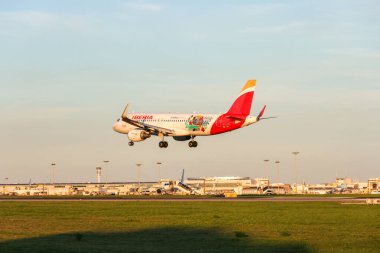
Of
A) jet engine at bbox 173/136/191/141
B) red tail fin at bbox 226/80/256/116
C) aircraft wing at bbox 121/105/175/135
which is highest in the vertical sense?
red tail fin at bbox 226/80/256/116

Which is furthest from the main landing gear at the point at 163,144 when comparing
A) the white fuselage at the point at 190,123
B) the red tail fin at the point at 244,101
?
the red tail fin at the point at 244,101

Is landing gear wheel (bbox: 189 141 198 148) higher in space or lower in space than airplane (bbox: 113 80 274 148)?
lower

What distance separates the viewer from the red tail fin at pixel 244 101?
109125mm

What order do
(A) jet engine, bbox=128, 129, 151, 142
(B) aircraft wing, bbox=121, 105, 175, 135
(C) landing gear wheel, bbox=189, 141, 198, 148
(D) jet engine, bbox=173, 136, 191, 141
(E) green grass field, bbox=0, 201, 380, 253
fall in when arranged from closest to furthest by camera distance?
(E) green grass field, bbox=0, 201, 380, 253 < (C) landing gear wheel, bbox=189, 141, 198, 148 < (A) jet engine, bbox=128, 129, 151, 142 < (B) aircraft wing, bbox=121, 105, 175, 135 < (D) jet engine, bbox=173, 136, 191, 141

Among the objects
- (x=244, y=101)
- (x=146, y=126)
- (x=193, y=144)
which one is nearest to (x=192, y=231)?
(x=244, y=101)

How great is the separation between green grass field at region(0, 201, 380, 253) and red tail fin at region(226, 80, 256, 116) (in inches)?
1541

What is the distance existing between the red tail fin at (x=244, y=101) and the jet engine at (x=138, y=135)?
13641 millimetres

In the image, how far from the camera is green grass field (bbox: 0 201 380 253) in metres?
39.1

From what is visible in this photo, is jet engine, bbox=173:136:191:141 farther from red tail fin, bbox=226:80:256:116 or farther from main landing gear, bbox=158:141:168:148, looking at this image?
red tail fin, bbox=226:80:256:116

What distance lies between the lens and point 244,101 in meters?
110

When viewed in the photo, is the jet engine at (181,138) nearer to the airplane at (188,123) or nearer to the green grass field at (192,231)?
the airplane at (188,123)

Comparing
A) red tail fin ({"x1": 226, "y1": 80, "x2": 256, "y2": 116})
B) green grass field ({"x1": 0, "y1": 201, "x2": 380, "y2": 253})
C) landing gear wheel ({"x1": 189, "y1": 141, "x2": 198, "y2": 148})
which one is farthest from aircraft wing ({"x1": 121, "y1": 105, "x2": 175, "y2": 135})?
green grass field ({"x1": 0, "y1": 201, "x2": 380, "y2": 253})

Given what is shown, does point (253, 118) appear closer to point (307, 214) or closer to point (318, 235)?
point (307, 214)

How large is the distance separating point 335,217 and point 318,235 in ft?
57.7
